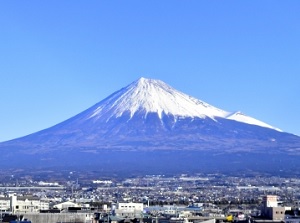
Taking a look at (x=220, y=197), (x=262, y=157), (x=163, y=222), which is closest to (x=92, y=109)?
(x=262, y=157)

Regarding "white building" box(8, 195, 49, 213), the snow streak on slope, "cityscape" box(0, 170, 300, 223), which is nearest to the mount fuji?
the snow streak on slope

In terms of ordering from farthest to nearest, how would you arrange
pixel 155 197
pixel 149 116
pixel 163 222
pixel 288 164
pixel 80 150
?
pixel 149 116
pixel 80 150
pixel 288 164
pixel 155 197
pixel 163 222

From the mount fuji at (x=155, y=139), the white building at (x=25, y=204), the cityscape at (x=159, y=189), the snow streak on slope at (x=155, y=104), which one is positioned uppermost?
the snow streak on slope at (x=155, y=104)

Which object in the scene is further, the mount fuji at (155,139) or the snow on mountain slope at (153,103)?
the snow on mountain slope at (153,103)

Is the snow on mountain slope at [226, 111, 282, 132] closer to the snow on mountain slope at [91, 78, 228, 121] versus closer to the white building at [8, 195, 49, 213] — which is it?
the snow on mountain slope at [91, 78, 228, 121]

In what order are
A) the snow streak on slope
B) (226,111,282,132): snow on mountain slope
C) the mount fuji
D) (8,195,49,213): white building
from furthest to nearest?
(226,111,282,132): snow on mountain slope → the snow streak on slope → the mount fuji → (8,195,49,213): white building

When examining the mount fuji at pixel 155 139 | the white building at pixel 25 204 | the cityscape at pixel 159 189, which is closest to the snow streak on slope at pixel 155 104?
the mount fuji at pixel 155 139

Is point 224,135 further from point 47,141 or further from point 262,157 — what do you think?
point 47,141

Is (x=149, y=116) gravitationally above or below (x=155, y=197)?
above

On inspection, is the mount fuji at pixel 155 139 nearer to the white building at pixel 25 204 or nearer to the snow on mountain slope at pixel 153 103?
the snow on mountain slope at pixel 153 103
